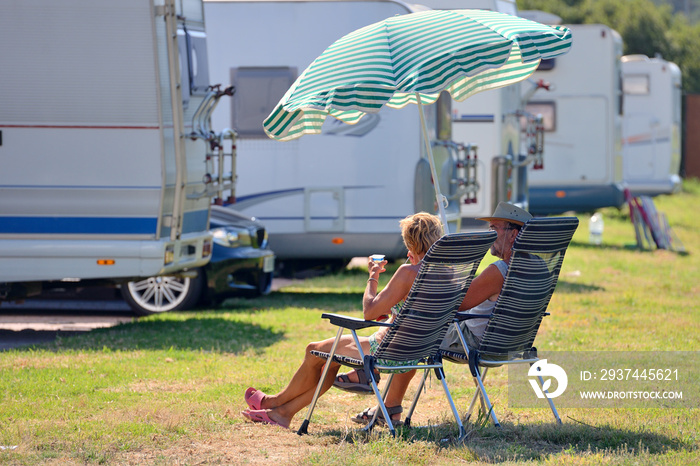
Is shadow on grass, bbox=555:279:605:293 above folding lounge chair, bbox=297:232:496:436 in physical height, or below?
below

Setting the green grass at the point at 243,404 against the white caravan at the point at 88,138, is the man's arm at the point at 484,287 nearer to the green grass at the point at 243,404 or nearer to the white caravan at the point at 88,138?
the green grass at the point at 243,404

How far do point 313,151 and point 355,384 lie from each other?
5.44 m

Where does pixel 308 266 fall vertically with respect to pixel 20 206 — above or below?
below

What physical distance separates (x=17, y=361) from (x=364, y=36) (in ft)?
10.6

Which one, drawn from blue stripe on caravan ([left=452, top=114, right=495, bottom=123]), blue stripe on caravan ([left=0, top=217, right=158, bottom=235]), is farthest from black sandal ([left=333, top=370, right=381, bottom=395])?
blue stripe on caravan ([left=452, top=114, right=495, bottom=123])

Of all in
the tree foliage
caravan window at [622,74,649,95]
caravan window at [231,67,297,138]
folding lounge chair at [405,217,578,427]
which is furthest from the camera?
the tree foliage

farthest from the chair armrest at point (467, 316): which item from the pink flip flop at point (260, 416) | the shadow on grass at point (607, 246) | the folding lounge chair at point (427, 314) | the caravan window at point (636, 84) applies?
the caravan window at point (636, 84)

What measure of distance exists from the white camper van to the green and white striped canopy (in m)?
10.5

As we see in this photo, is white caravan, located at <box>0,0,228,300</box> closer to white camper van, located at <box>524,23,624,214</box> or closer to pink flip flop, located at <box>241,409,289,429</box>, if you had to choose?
pink flip flop, located at <box>241,409,289,429</box>

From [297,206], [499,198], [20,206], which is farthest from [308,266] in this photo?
[20,206]

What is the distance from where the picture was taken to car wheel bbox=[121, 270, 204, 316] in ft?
29.5

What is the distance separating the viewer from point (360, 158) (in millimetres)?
10117

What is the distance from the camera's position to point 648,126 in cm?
1998

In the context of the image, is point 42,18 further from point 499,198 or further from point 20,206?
point 499,198
